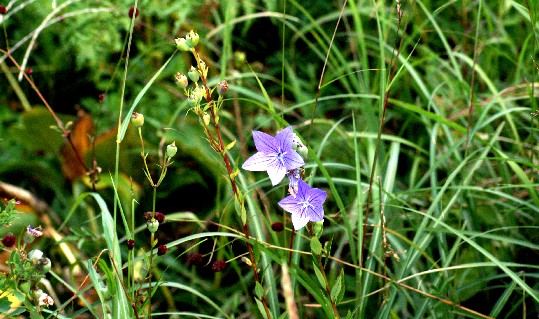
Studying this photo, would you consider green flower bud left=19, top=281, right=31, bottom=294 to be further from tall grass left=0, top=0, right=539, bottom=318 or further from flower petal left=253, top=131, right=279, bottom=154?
flower petal left=253, top=131, right=279, bottom=154

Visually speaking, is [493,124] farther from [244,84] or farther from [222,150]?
[222,150]

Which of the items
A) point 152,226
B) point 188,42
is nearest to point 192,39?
point 188,42

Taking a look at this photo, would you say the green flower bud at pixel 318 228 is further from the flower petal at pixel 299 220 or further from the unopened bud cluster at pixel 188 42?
the unopened bud cluster at pixel 188 42

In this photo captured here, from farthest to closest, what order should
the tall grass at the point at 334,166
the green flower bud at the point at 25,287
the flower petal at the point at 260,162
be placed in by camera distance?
1. the tall grass at the point at 334,166
2. the flower petal at the point at 260,162
3. the green flower bud at the point at 25,287

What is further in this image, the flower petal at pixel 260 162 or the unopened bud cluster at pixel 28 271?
the flower petal at pixel 260 162

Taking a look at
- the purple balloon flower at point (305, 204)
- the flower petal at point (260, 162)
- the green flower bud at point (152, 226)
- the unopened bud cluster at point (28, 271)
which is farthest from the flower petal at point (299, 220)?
the unopened bud cluster at point (28, 271)

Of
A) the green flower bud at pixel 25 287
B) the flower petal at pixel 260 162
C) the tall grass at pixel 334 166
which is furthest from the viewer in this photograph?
the tall grass at pixel 334 166

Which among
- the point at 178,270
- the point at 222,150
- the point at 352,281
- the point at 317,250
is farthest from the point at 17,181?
the point at 317,250

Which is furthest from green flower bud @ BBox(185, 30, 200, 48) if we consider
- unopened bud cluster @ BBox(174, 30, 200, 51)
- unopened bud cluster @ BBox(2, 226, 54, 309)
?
unopened bud cluster @ BBox(2, 226, 54, 309)
